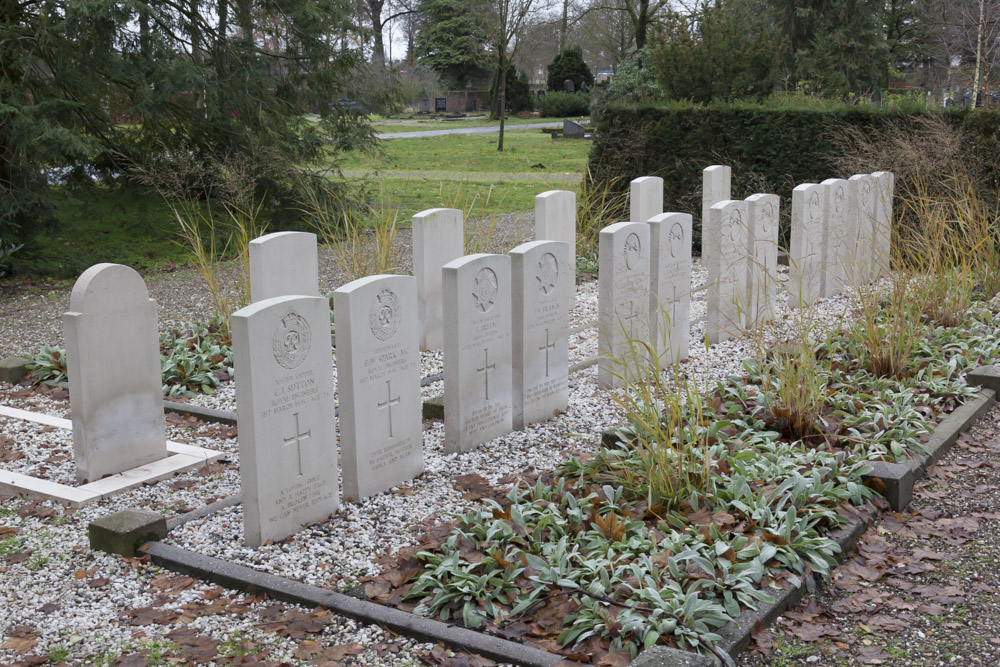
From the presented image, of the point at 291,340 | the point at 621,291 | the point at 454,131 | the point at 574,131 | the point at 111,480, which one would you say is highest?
the point at 454,131

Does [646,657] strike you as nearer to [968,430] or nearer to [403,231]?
[968,430]

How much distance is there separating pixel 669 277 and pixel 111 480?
3.90 meters

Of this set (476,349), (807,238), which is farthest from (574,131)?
(476,349)

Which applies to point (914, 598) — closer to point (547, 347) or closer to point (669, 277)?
point (547, 347)

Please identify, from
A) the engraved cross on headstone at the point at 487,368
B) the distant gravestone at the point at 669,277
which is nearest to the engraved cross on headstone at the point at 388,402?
the engraved cross on headstone at the point at 487,368

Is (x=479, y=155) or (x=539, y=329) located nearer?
(x=539, y=329)

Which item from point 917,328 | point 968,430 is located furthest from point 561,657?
point 917,328

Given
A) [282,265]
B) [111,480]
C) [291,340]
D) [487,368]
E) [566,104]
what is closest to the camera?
[291,340]

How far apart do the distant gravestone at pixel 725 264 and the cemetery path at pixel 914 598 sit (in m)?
2.92

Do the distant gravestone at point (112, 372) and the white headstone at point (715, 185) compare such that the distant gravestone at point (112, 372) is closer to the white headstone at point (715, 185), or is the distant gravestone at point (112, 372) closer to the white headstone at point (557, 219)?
the white headstone at point (557, 219)

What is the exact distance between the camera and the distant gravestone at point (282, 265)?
6.43 meters

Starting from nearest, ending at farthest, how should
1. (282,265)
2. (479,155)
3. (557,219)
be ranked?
(282,265) < (557,219) < (479,155)

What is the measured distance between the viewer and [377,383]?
4.62 meters

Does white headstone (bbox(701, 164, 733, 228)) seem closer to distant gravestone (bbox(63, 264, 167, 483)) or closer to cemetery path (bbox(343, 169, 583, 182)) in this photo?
distant gravestone (bbox(63, 264, 167, 483))
